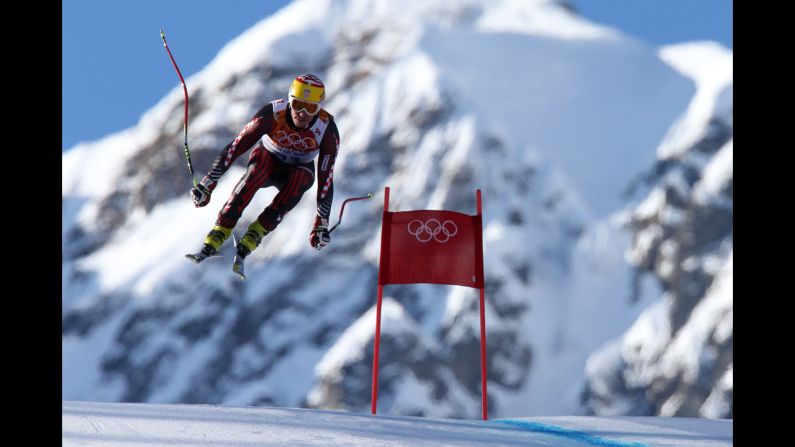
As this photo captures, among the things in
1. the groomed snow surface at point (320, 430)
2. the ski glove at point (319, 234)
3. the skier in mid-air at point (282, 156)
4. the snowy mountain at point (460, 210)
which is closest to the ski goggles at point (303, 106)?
the skier in mid-air at point (282, 156)

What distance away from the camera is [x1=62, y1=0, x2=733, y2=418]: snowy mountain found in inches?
5979

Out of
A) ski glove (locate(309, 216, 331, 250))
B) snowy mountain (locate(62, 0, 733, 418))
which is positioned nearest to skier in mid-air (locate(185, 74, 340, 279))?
ski glove (locate(309, 216, 331, 250))

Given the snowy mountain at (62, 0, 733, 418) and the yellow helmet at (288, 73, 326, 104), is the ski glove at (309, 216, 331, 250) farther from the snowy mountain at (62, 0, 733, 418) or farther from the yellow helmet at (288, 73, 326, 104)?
the snowy mountain at (62, 0, 733, 418)

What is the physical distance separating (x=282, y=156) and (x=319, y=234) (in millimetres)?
838

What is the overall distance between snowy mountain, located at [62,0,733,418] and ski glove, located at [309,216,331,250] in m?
131

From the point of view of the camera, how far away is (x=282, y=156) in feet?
40.0

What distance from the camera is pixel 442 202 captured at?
543 ft

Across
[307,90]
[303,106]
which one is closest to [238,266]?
[303,106]

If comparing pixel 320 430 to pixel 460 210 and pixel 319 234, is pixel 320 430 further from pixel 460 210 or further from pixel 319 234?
pixel 460 210

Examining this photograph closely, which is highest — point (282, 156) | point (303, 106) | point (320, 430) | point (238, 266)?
point (303, 106)

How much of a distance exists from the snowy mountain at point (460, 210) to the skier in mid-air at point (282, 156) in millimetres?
130957

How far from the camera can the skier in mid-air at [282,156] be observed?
11969 mm

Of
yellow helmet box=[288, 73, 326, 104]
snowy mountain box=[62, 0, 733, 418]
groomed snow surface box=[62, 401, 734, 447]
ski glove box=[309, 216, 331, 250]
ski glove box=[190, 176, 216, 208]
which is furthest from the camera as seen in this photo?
snowy mountain box=[62, 0, 733, 418]
